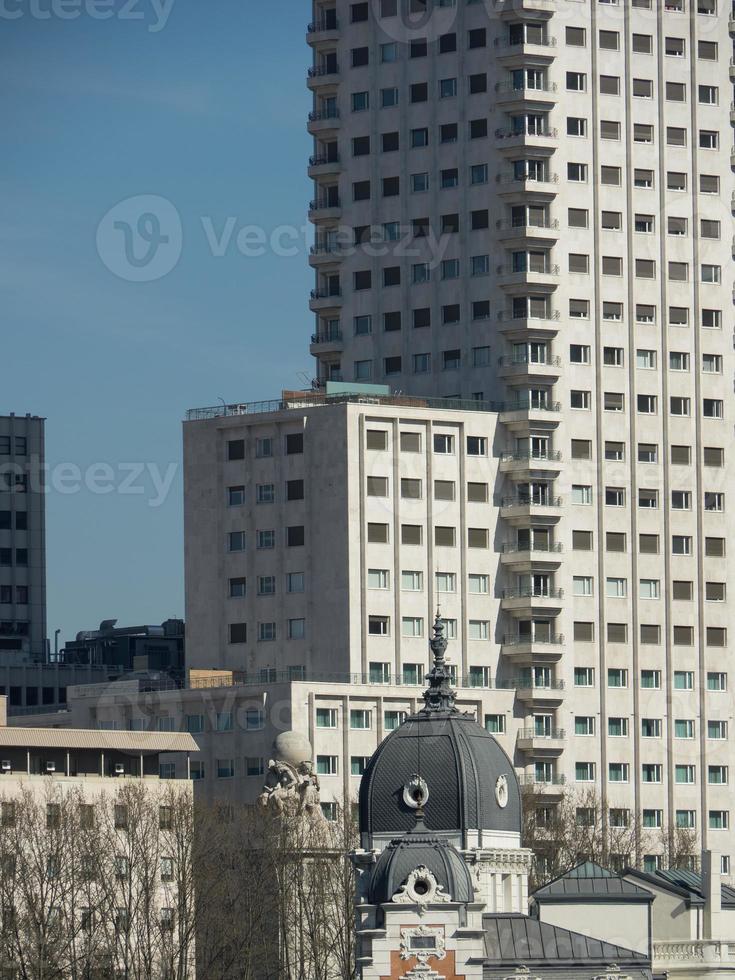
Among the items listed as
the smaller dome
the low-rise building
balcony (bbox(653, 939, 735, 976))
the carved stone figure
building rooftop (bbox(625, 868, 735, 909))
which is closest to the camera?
the low-rise building

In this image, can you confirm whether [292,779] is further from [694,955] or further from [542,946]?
[542,946]

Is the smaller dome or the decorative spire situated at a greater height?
the decorative spire

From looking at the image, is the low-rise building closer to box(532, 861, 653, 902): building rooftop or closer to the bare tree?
box(532, 861, 653, 902): building rooftop

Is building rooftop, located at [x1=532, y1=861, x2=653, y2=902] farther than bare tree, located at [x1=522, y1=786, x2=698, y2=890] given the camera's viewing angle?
No

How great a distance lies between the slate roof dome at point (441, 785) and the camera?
159m

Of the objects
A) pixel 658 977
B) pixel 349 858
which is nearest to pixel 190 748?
pixel 349 858

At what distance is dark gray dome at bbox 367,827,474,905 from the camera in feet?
478

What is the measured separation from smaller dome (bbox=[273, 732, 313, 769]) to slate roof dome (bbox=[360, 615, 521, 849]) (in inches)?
860

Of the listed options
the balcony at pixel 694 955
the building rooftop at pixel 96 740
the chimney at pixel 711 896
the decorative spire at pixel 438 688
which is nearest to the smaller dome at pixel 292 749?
the building rooftop at pixel 96 740

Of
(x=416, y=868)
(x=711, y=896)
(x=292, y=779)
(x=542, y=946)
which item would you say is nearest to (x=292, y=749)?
(x=292, y=779)

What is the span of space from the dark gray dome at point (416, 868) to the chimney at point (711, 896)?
30.2 metres

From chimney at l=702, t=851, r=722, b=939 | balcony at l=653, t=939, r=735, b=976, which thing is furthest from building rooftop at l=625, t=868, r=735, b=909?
balcony at l=653, t=939, r=735, b=976

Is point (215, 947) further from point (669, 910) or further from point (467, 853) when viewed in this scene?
point (669, 910)

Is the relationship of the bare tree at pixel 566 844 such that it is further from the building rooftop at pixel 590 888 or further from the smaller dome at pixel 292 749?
the smaller dome at pixel 292 749
